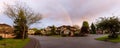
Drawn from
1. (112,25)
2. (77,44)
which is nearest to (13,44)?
(77,44)

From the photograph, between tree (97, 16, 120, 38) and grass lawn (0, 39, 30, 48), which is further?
tree (97, 16, 120, 38)

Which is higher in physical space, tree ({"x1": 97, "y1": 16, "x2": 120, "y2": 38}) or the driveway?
tree ({"x1": 97, "y1": 16, "x2": 120, "y2": 38})

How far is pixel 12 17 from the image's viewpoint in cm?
5153

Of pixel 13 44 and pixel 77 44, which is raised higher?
pixel 13 44

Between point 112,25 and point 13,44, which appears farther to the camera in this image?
point 112,25

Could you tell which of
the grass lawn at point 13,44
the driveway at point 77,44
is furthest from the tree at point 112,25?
the grass lawn at point 13,44

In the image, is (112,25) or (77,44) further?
(112,25)

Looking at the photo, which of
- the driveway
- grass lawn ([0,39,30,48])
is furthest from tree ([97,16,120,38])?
grass lawn ([0,39,30,48])

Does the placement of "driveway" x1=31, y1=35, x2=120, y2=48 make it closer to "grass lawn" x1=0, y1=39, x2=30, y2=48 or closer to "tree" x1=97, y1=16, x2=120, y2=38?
"grass lawn" x1=0, y1=39, x2=30, y2=48

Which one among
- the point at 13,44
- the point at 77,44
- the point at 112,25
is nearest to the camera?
the point at 77,44

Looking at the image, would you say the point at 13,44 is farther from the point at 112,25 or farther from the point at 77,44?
the point at 112,25

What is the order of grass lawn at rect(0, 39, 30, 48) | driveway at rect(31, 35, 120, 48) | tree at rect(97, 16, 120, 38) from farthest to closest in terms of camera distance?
1. tree at rect(97, 16, 120, 38)
2. grass lawn at rect(0, 39, 30, 48)
3. driveway at rect(31, 35, 120, 48)

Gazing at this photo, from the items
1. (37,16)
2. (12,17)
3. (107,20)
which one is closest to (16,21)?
(12,17)

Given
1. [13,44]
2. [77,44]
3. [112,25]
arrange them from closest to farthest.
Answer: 1. [77,44]
2. [13,44]
3. [112,25]
